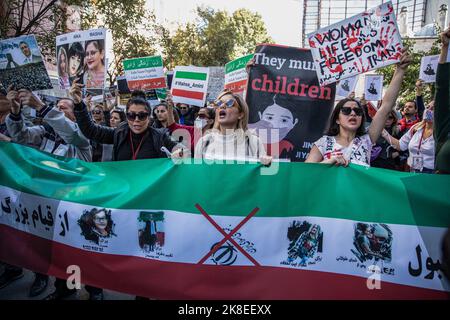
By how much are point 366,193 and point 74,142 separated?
9.07 ft

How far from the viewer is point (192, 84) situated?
21.2ft

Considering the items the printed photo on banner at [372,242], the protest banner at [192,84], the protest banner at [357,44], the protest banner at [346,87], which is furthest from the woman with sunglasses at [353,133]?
the protest banner at [192,84]

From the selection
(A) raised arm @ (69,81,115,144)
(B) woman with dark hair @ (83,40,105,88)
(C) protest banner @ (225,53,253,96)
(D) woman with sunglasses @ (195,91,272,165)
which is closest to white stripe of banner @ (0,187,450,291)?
(D) woman with sunglasses @ (195,91,272,165)

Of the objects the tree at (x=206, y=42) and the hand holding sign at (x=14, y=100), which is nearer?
the hand holding sign at (x=14, y=100)

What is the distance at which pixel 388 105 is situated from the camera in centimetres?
314

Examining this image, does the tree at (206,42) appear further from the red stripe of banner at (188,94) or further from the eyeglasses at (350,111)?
the eyeglasses at (350,111)

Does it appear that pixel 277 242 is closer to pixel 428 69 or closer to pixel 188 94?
pixel 188 94

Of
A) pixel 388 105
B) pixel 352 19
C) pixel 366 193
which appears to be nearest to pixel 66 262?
pixel 366 193

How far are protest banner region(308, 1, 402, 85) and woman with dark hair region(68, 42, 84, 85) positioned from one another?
10.2 ft

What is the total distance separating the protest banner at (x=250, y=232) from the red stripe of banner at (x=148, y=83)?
4324 millimetres

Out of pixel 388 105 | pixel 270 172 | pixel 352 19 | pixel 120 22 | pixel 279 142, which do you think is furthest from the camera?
pixel 120 22

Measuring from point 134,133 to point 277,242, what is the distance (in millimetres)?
1649

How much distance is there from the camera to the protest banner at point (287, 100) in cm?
417
